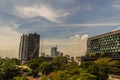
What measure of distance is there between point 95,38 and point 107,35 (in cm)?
1699

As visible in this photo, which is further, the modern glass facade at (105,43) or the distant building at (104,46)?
the modern glass facade at (105,43)

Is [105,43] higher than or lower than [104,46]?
higher

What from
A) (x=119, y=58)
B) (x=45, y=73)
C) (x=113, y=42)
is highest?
(x=113, y=42)

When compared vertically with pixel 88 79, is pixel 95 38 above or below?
above

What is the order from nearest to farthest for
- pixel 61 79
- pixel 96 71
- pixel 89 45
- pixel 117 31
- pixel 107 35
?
pixel 61 79 < pixel 96 71 < pixel 117 31 < pixel 107 35 < pixel 89 45

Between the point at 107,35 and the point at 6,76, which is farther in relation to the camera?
the point at 107,35

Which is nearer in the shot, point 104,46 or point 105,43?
point 105,43

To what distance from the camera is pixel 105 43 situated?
452 feet

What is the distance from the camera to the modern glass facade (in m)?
125

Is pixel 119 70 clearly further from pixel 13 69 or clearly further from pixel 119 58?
pixel 13 69

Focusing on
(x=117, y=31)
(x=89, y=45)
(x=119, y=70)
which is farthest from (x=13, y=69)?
(x=89, y=45)

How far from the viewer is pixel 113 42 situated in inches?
5074

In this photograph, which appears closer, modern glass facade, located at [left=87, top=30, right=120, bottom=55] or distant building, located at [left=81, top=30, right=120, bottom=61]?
distant building, located at [left=81, top=30, right=120, bottom=61]

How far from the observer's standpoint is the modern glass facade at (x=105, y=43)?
125 metres
